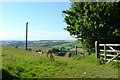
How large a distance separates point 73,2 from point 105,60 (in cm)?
804

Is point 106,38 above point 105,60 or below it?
above

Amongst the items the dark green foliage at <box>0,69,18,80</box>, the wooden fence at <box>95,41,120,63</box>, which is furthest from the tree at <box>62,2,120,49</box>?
the dark green foliage at <box>0,69,18,80</box>

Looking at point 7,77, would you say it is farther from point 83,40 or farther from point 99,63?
point 83,40

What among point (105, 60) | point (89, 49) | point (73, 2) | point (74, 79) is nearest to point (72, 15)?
point (73, 2)

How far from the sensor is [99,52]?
2338cm

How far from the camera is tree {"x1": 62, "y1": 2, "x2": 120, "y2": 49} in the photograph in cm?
2302

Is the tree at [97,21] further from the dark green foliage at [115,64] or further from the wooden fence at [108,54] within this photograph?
the dark green foliage at [115,64]

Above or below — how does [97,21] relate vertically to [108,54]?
above

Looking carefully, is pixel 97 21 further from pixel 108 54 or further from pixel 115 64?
pixel 115 64

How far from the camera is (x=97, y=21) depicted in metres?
23.5

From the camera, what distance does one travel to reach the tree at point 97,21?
23.0 metres

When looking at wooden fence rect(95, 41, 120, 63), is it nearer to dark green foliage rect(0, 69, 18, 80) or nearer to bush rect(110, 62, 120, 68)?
bush rect(110, 62, 120, 68)

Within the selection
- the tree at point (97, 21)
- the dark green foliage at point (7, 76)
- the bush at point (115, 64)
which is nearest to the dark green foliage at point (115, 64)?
the bush at point (115, 64)

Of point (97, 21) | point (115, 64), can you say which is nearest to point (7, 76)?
point (115, 64)
